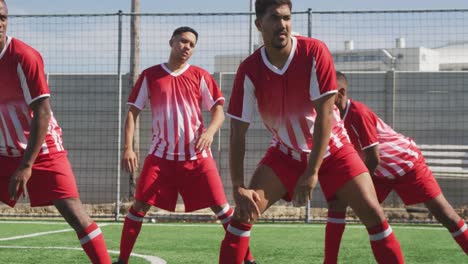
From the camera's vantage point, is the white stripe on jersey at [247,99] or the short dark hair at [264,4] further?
the white stripe on jersey at [247,99]

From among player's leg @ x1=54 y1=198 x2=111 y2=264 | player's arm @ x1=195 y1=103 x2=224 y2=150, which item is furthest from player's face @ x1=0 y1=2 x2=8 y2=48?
player's arm @ x1=195 y1=103 x2=224 y2=150

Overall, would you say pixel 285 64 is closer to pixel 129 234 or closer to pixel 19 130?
pixel 19 130

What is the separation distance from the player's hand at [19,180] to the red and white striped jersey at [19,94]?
30cm

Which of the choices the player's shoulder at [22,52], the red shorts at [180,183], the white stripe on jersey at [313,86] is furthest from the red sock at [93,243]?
the red shorts at [180,183]

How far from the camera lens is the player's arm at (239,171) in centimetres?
548

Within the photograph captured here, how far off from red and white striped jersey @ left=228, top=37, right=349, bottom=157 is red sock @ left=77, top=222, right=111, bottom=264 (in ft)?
3.97

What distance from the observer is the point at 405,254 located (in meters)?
8.91

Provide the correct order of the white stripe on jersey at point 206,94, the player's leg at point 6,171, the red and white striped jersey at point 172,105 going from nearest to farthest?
the player's leg at point 6,171 → the red and white striped jersey at point 172,105 → the white stripe on jersey at point 206,94

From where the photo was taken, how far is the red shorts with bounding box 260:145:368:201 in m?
5.66

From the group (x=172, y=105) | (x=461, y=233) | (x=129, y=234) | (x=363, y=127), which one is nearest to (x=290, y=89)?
(x=363, y=127)

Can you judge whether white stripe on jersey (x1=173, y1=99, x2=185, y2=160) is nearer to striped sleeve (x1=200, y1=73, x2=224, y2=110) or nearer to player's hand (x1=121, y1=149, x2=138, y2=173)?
striped sleeve (x1=200, y1=73, x2=224, y2=110)

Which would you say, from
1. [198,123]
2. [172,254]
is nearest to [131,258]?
[172,254]

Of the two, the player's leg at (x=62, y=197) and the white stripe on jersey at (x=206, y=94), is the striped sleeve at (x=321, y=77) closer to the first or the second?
the player's leg at (x=62, y=197)

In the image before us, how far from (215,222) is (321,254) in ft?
16.0
